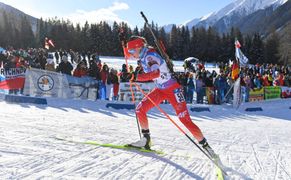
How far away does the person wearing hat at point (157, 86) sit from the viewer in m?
6.71

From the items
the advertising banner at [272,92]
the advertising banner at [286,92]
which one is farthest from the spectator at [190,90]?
the advertising banner at [286,92]

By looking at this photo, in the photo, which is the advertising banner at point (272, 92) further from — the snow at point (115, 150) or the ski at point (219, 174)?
the ski at point (219, 174)

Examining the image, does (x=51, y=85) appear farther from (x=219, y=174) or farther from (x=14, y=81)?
(x=219, y=174)

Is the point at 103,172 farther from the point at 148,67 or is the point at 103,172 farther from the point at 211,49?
the point at 211,49

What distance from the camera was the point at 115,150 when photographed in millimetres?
6910

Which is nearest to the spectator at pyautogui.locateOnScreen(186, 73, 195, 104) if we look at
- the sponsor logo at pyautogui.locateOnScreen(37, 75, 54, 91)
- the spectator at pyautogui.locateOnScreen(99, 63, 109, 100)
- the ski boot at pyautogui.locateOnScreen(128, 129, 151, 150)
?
the spectator at pyautogui.locateOnScreen(99, 63, 109, 100)

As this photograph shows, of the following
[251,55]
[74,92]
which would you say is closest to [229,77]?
[74,92]

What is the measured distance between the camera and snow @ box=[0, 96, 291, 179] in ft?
18.2

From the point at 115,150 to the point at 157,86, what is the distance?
1.37 m

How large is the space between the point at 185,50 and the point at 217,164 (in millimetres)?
79139

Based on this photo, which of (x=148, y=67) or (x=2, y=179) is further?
(x=148, y=67)

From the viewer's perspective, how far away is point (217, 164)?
619 cm

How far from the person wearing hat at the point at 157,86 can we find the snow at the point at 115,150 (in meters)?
0.47

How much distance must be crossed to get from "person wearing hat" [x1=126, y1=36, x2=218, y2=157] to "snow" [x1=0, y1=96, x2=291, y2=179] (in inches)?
18.6
